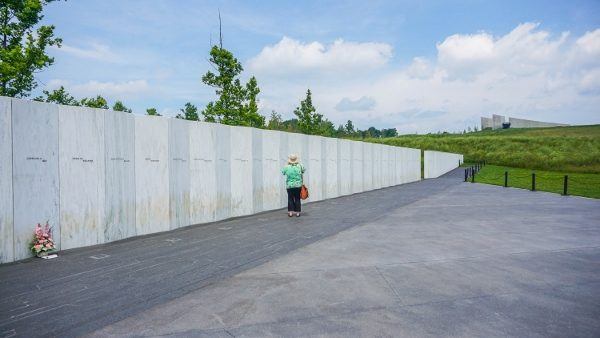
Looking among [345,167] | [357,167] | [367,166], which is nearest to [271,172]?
[345,167]

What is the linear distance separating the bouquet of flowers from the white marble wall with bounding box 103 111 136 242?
122cm

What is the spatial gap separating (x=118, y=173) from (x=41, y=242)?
6.78ft

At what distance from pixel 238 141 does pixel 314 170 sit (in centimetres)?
556

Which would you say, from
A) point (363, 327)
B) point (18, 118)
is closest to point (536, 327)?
point (363, 327)

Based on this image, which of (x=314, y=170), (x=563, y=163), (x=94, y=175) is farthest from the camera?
(x=563, y=163)

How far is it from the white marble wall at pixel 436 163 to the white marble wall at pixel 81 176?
38169mm

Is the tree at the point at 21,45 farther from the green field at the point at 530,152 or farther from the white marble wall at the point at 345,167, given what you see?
the green field at the point at 530,152

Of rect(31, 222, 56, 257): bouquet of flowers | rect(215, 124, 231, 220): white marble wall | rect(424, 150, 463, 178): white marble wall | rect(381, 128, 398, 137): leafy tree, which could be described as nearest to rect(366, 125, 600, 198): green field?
rect(424, 150, 463, 178): white marble wall

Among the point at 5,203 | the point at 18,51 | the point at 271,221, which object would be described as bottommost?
the point at 271,221

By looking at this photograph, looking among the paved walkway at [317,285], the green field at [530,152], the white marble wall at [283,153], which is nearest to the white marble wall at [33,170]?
the paved walkway at [317,285]

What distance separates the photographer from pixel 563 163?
5166 centimetres

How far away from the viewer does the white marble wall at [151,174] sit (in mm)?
8633

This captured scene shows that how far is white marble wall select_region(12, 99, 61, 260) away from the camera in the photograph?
6391mm

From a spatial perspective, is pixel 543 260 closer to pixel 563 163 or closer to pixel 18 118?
pixel 18 118
